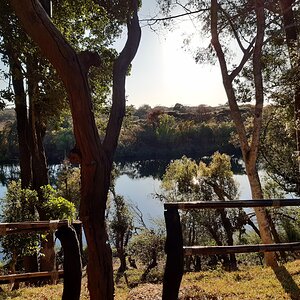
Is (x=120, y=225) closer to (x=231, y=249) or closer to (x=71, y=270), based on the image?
(x=231, y=249)

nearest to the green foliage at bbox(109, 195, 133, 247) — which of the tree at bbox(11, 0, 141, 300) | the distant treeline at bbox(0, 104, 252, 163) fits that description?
the tree at bbox(11, 0, 141, 300)

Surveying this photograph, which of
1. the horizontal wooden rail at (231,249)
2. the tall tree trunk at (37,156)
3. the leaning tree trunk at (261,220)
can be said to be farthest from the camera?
the tall tree trunk at (37,156)

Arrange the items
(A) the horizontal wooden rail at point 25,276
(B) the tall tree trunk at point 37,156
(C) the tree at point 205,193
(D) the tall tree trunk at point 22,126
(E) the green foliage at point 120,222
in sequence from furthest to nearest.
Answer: (E) the green foliage at point 120,222, (C) the tree at point 205,193, (D) the tall tree trunk at point 22,126, (B) the tall tree trunk at point 37,156, (A) the horizontal wooden rail at point 25,276

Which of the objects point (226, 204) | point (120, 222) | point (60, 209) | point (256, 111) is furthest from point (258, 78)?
point (120, 222)

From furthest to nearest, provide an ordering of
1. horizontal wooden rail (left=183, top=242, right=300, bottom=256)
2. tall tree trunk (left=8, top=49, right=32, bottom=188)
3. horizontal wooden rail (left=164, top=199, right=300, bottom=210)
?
tall tree trunk (left=8, top=49, right=32, bottom=188), horizontal wooden rail (left=183, top=242, right=300, bottom=256), horizontal wooden rail (left=164, top=199, right=300, bottom=210)

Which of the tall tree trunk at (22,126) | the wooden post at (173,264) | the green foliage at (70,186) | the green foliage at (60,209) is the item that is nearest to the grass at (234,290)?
the wooden post at (173,264)

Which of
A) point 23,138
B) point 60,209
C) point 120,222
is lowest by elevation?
point 120,222

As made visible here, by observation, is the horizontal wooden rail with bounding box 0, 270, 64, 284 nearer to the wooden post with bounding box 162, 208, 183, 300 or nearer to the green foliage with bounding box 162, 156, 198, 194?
the wooden post with bounding box 162, 208, 183, 300

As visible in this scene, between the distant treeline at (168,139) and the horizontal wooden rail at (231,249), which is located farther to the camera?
the distant treeline at (168,139)

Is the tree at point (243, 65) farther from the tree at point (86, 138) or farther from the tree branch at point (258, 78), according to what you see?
the tree at point (86, 138)

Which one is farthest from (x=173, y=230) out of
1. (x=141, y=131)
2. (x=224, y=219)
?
(x=141, y=131)

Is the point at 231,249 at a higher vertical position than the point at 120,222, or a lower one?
higher

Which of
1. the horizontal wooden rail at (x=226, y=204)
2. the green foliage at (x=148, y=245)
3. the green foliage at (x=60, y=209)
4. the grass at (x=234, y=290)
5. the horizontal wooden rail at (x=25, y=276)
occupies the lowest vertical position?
→ the green foliage at (x=148, y=245)

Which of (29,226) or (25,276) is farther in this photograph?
(25,276)
